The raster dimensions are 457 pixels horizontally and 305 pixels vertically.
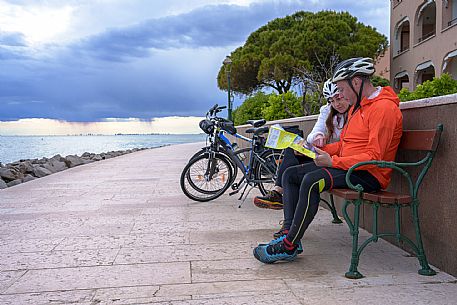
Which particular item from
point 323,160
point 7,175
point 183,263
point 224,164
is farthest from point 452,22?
point 183,263

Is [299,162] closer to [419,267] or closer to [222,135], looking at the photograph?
[419,267]

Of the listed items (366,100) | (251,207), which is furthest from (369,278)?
(251,207)

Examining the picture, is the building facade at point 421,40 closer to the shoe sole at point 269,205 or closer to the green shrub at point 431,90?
the green shrub at point 431,90

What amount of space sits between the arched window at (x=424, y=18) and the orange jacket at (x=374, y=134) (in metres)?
24.8

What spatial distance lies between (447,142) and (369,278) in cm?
103

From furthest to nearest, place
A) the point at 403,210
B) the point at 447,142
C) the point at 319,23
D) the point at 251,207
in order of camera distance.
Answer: the point at 319,23
the point at 251,207
the point at 403,210
the point at 447,142

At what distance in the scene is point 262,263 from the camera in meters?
3.71

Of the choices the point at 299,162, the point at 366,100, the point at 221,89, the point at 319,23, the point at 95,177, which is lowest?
the point at 95,177

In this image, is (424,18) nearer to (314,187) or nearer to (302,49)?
(302,49)

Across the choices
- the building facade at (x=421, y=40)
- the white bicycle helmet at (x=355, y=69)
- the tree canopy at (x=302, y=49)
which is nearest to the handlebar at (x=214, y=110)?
the white bicycle helmet at (x=355, y=69)

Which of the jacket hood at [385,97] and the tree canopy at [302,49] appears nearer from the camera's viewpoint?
the jacket hood at [385,97]

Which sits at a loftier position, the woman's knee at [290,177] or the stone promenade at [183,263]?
the woman's knee at [290,177]

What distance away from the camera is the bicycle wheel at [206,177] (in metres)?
6.58

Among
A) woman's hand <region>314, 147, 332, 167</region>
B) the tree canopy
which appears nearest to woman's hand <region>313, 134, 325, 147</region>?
woman's hand <region>314, 147, 332, 167</region>
